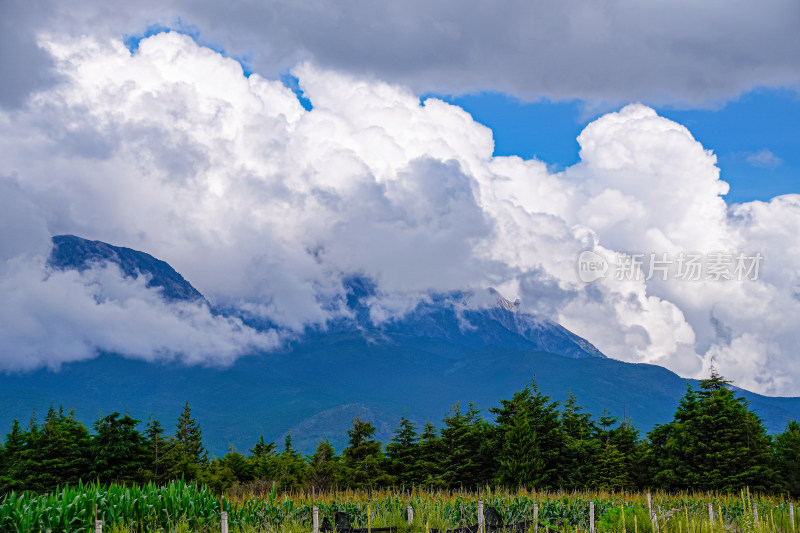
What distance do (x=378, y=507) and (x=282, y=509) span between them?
3.63 metres

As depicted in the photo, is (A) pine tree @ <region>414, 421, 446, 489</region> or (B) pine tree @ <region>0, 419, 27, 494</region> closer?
(B) pine tree @ <region>0, 419, 27, 494</region>

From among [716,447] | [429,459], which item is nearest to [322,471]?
[429,459]

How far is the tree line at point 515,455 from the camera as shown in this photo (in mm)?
43156

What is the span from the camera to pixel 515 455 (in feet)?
150

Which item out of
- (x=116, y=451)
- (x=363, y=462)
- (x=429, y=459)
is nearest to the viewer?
(x=116, y=451)

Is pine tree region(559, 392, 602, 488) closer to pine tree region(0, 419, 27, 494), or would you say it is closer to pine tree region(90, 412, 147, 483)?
pine tree region(90, 412, 147, 483)

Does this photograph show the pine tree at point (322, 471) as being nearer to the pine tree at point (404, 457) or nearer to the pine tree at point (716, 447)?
the pine tree at point (404, 457)

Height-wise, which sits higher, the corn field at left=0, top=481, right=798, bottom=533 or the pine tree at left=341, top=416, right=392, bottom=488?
the pine tree at left=341, top=416, right=392, bottom=488

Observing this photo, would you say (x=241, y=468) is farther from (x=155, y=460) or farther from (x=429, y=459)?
(x=429, y=459)

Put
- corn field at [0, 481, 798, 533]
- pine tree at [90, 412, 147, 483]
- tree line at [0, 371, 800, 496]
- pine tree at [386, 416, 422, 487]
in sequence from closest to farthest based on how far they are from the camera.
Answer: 1. corn field at [0, 481, 798, 533]
2. tree line at [0, 371, 800, 496]
3. pine tree at [90, 412, 147, 483]
4. pine tree at [386, 416, 422, 487]

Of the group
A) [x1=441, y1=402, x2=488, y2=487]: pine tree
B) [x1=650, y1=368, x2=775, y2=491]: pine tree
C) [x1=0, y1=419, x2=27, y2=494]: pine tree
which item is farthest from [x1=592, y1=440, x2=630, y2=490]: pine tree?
[x1=0, y1=419, x2=27, y2=494]: pine tree

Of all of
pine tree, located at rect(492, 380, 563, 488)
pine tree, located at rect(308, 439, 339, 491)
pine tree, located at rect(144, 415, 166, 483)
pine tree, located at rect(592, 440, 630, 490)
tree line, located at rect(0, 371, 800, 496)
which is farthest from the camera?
pine tree, located at rect(308, 439, 339, 491)

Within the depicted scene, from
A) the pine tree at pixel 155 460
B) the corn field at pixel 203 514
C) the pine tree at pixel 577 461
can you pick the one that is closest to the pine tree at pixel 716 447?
the pine tree at pixel 577 461

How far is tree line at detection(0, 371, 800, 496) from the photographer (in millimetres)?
43156
